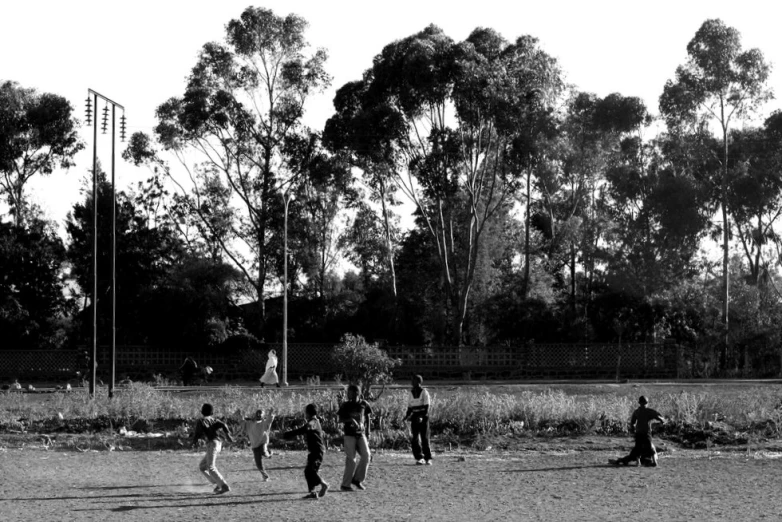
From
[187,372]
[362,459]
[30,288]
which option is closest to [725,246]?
[187,372]

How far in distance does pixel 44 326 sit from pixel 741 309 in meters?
35.0

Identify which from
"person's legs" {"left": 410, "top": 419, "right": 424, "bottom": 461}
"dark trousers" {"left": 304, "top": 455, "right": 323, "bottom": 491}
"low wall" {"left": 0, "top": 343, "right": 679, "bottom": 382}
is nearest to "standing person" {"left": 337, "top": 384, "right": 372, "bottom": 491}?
"dark trousers" {"left": 304, "top": 455, "right": 323, "bottom": 491}

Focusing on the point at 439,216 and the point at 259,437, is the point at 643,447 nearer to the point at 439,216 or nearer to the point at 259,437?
the point at 259,437

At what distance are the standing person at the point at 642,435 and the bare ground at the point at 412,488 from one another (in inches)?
14.8

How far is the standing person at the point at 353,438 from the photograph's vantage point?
611 inches

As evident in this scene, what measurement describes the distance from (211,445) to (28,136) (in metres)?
48.9

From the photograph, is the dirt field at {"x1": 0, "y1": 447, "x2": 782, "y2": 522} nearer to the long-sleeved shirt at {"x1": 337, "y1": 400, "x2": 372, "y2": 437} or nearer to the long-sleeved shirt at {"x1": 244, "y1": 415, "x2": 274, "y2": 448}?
the long-sleeved shirt at {"x1": 244, "y1": 415, "x2": 274, "y2": 448}

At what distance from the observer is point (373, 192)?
56625 mm

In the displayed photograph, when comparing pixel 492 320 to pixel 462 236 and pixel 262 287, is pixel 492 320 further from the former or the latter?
pixel 262 287

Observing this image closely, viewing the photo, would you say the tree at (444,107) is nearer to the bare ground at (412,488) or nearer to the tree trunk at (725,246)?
the tree trunk at (725,246)

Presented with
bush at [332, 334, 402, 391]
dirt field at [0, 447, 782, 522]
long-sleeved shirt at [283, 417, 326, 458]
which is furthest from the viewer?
bush at [332, 334, 402, 391]

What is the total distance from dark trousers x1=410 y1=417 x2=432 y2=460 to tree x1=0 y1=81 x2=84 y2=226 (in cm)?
4471

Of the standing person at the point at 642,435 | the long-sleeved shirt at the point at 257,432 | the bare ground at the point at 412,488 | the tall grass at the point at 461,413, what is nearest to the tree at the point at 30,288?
the tall grass at the point at 461,413

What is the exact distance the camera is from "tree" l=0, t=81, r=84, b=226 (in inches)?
2297
